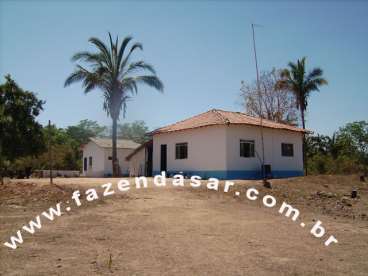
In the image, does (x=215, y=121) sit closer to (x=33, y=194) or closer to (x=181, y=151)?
(x=181, y=151)

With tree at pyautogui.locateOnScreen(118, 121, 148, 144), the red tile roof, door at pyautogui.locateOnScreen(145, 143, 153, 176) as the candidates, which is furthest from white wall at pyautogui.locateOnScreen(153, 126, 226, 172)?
tree at pyautogui.locateOnScreen(118, 121, 148, 144)

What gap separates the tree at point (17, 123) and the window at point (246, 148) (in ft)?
47.0

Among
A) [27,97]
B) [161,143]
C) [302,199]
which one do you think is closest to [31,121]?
[27,97]

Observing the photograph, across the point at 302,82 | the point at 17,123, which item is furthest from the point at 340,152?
the point at 17,123

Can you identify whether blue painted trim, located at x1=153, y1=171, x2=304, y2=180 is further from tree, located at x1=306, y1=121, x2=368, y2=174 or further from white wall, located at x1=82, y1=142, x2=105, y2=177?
white wall, located at x1=82, y1=142, x2=105, y2=177

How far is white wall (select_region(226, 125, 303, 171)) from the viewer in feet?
65.0

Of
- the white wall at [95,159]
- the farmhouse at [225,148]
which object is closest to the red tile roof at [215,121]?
the farmhouse at [225,148]

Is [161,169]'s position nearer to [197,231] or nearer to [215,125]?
[215,125]

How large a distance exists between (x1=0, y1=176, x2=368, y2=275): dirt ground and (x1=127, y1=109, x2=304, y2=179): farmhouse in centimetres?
491

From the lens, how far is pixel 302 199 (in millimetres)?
14773

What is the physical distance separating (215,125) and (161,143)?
15.6 feet

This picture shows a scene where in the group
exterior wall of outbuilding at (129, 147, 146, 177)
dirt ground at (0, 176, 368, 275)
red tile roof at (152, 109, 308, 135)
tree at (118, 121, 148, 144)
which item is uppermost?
tree at (118, 121, 148, 144)

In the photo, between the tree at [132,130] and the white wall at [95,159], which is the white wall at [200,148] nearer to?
the white wall at [95,159]

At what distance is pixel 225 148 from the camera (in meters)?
19.5
